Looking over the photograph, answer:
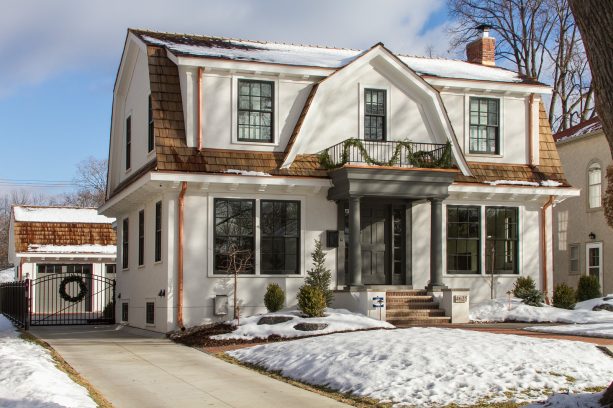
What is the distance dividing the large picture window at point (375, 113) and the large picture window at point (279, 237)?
9.23 feet

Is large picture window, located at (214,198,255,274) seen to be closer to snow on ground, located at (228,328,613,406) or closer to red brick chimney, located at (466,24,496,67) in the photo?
snow on ground, located at (228,328,613,406)

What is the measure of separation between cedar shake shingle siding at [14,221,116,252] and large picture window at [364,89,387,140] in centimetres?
1998

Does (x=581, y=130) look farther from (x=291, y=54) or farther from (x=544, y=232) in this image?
(x=291, y=54)

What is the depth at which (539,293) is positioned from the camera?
21391 millimetres

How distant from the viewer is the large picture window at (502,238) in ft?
74.0

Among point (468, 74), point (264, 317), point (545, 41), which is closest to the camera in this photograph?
point (264, 317)

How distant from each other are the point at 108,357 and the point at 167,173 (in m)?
5.09

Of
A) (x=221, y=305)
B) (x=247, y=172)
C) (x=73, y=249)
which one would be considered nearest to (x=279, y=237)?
(x=247, y=172)

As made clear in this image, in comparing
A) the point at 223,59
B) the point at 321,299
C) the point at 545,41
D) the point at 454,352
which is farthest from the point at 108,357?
the point at 545,41

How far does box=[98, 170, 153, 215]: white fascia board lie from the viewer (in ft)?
63.8

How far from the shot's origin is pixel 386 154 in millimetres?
21219

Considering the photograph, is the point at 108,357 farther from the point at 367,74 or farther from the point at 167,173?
the point at 367,74

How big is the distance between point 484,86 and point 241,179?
7.51 m

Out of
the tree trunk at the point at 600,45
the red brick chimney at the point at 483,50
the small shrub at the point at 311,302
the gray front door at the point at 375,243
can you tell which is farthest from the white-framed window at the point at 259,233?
the tree trunk at the point at 600,45
